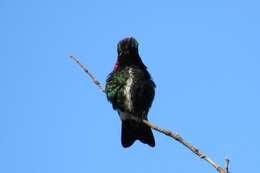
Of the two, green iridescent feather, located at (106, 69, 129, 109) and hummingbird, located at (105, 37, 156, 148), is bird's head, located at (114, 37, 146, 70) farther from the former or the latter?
green iridescent feather, located at (106, 69, 129, 109)

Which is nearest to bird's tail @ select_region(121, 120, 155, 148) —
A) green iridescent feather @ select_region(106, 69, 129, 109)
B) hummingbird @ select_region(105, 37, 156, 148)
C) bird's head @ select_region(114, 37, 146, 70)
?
hummingbird @ select_region(105, 37, 156, 148)

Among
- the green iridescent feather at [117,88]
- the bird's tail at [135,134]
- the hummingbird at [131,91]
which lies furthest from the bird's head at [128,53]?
the bird's tail at [135,134]

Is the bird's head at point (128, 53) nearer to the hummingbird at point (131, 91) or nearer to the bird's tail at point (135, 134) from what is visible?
the hummingbird at point (131, 91)

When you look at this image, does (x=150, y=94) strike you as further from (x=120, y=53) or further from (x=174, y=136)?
(x=174, y=136)

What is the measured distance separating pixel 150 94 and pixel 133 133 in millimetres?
571

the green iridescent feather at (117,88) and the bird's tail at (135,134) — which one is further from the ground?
the green iridescent feather at (117,88)

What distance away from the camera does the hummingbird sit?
6555 mm

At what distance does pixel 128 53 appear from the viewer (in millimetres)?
6766

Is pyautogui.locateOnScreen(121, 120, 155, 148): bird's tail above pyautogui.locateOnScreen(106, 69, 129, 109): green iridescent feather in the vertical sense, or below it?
below

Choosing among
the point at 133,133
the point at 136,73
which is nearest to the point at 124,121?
Result: the point at 133,133

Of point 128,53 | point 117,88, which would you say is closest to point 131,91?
point 117,88

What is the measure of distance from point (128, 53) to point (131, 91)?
0.55 m

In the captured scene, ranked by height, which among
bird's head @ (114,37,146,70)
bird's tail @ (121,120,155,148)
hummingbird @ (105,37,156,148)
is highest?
bird's head @ (114,37,146,70)

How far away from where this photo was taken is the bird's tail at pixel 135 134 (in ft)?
21.7
